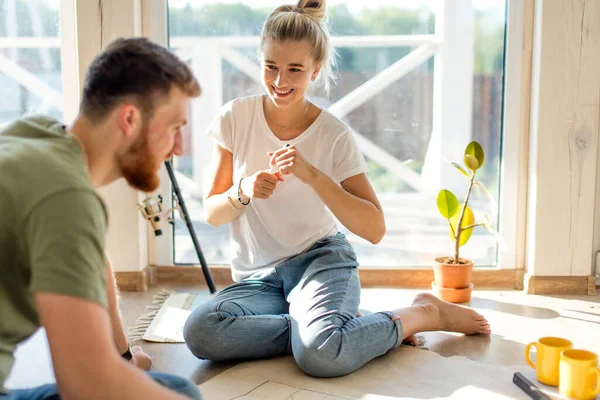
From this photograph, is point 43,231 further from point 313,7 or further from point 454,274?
point 454,274

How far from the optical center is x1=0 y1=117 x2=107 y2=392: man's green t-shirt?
94 cm

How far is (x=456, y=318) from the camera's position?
210cm

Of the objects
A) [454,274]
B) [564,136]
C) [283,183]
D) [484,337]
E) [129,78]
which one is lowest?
[484,337]

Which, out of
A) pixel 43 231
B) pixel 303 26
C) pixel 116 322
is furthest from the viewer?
pixel 303 26

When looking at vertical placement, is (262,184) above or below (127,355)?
above

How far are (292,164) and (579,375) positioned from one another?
845 mm

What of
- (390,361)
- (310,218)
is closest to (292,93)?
(310,218)

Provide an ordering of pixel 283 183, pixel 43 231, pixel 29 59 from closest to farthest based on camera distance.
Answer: pixel 43 231, pixel 283 183, pixel 29 59

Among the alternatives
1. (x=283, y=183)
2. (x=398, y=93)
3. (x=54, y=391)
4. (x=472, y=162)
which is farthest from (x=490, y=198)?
(x=54, y=391)

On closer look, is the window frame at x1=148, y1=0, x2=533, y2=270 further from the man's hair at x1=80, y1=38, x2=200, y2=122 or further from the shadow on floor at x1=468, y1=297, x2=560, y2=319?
the man's hair at x1=80, y1=38, x2=200, y2=122

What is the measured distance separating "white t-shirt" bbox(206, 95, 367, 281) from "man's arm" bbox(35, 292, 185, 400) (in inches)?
42.7

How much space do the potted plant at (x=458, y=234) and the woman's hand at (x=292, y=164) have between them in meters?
0.80

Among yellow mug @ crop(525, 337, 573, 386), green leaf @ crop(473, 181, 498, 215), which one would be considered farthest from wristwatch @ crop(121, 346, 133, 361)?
green leaf @ crop(473, 181, 498, 215)

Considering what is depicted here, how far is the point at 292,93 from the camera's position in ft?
6.47
